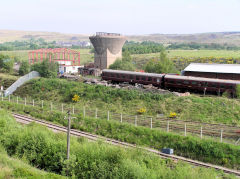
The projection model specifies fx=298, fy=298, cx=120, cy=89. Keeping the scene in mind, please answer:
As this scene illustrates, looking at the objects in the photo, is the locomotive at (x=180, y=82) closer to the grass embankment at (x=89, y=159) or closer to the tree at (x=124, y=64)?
the tree at (x=124, y=64)

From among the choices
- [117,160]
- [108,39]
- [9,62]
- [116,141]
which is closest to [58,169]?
[117,160]

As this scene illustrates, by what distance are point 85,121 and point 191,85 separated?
564 inches

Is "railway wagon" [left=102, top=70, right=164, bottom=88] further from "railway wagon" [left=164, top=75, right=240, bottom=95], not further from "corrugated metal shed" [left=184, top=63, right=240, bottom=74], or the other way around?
"corrugated metal shed" [left=184, top=63, right=240, bottom=74]

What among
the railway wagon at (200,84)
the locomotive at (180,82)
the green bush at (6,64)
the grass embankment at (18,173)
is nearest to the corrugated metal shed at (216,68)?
the locomotive at (180,82)

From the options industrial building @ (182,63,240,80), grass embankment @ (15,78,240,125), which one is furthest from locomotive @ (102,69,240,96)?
industrial building @ (182,63,240,80)

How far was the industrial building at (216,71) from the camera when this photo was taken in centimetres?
4160

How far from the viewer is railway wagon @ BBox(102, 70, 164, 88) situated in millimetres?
40500

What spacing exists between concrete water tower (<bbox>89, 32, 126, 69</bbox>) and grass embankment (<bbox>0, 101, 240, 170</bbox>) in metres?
25.8

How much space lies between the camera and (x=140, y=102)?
3547cm

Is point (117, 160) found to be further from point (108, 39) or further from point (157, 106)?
point (108, 39)

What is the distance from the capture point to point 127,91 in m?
38.0

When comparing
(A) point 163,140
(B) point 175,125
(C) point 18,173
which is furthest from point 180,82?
(C) point 18,173

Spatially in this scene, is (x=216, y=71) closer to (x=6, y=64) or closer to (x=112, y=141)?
(x=112, y=141)

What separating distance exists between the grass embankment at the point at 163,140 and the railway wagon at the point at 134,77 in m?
12.3
